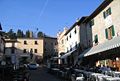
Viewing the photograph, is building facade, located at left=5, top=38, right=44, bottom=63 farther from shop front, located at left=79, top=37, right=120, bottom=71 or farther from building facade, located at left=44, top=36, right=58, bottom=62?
shop front, located at left=79, top=37, right=120, bottom=71

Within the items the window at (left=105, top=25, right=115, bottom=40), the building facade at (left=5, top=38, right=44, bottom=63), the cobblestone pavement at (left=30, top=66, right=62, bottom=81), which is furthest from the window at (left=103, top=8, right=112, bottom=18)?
the building facade at (left=5, top=38, right=44, bottom=63)

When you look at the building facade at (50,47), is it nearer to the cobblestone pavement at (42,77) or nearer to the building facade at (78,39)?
the building facade at (78,39)

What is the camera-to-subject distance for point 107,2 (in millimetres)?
31375

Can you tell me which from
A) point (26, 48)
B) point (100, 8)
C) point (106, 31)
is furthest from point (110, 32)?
point (26, 48)

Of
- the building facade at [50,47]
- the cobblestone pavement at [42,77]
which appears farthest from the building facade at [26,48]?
the cobblestone pavement at [42,77]

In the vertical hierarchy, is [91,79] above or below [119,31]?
below

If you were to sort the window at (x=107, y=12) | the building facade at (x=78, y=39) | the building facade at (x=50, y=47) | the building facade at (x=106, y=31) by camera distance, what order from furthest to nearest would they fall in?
1. the building facade at (x=50, y=47)
2. the building facade at (x=78, y=39)
3. the window at (x=107, y=12)
4. the building facade at (x=106, y=31)

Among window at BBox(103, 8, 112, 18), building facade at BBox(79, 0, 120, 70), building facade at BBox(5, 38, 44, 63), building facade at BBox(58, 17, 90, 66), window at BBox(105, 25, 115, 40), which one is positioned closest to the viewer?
building facade at BBox(79, 0, 120, 70)

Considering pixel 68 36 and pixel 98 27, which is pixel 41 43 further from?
pixel 98 27

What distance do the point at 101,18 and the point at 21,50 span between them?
61.2 metres

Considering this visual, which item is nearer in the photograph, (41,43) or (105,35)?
(105,35)

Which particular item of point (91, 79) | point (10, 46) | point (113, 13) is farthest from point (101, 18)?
point (10, 46)

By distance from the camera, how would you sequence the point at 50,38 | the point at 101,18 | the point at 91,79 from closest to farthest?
the point at 91,79, the point at 101,18, the point at 50,38

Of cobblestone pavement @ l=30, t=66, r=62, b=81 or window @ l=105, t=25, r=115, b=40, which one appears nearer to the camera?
cobblestone pavement @ l=30, t=66, r=62, b=81
